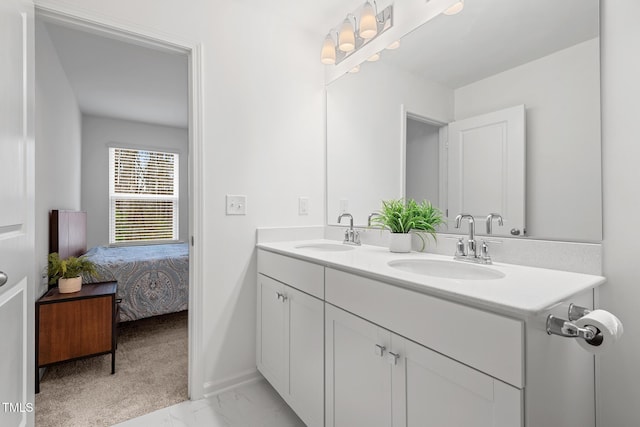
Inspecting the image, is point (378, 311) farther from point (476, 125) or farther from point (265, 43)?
point (265, 43)

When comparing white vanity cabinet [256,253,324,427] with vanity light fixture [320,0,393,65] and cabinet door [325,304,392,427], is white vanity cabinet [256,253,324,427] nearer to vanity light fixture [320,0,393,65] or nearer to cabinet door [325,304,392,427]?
cabinet door [325,304,392,427]

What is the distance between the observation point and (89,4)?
1.51m

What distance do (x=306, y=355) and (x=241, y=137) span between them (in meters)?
1.31

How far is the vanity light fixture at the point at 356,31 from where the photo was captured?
1765mm

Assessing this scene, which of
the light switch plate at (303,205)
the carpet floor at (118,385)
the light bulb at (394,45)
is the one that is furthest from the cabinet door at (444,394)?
the light bulb at (394,45)

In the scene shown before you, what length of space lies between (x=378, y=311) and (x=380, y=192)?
39.8 inches

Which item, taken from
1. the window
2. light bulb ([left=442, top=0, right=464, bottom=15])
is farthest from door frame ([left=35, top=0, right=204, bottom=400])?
the window

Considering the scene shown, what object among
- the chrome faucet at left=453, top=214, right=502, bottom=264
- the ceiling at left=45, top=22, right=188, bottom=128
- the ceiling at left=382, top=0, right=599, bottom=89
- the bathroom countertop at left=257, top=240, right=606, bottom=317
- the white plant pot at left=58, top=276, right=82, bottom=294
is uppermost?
the ceiling at left=45, top=22, right=188, bottom=128

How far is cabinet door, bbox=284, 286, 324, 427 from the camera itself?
52.5 inches

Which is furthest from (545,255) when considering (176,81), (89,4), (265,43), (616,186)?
(176,81)

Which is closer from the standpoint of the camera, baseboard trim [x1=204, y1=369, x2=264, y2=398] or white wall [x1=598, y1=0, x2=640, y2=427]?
white wall [x1=598, y1=0, x2=640, y2=427]

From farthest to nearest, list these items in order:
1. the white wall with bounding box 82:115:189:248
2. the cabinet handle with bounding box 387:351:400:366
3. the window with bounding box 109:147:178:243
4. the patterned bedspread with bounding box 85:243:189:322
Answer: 1. the window with bounding box 109:147:178:243
2. the white wall with bounding box 82:115:189:248
3. the patterned bedspread with bounding box 85:243:189:322
4. the cabinet handle with bounding box 387:351:400:366

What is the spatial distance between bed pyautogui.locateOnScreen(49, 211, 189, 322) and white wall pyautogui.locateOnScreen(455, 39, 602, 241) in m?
2.85

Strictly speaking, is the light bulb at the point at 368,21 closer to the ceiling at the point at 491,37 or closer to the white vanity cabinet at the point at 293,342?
the ceiling at the point at 491,37
